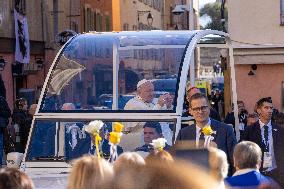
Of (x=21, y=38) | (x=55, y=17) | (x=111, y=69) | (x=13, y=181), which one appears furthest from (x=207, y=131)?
(x=55, y=17)

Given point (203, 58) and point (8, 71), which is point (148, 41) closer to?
point (8, 71)

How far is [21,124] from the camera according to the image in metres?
18.1

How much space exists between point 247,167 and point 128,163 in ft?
5.81

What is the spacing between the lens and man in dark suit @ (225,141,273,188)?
7.30 m

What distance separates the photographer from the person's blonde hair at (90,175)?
5.29 m

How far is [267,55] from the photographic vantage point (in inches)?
1102

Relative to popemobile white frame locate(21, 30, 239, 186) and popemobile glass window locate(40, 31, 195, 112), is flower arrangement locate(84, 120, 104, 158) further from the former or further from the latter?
popemobile glass window locate(40, 31, 195, 112)

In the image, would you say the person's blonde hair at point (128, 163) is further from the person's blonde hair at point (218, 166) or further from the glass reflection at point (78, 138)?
the glass reflection at point (78, 138)

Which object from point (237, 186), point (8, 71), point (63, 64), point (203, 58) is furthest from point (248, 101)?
point (203, 58)

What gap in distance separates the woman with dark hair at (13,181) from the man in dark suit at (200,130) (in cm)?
396

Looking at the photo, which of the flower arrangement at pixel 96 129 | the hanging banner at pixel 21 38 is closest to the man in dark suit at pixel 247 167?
the flower arrangement at pixel 96 129

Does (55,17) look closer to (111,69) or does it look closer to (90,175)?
(111,69)

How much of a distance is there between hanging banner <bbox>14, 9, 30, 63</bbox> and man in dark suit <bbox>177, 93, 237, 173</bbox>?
18.9 metres

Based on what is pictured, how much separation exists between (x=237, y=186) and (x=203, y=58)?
348 feet
